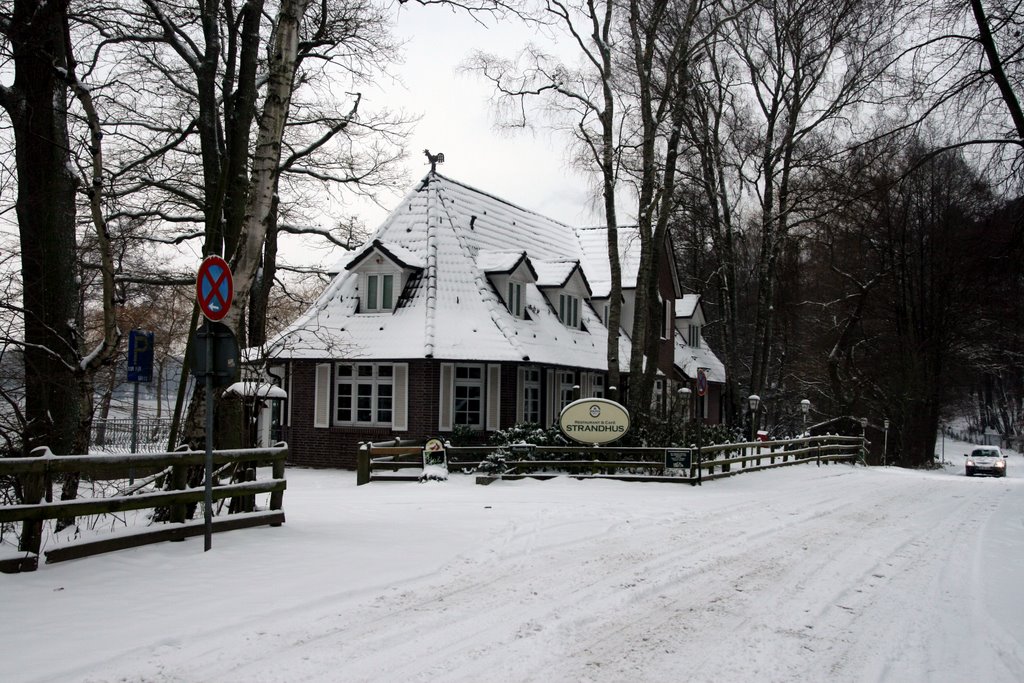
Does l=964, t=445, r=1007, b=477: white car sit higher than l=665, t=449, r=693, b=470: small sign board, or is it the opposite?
l=665, t=449, r=693, b=470: small sign board

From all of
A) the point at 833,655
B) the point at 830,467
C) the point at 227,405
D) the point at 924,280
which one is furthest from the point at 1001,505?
the point at 924,280

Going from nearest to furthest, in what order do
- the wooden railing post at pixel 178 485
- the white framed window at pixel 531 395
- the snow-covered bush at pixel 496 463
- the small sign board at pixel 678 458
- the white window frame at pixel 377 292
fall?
the wooden railing post at pixel 178 485 < the small sign board at pixel 678 458 < the snow-covered bush at pixel 496 463 < the white window frame at pixel 377 292 < the white framed window at pixel 531 395

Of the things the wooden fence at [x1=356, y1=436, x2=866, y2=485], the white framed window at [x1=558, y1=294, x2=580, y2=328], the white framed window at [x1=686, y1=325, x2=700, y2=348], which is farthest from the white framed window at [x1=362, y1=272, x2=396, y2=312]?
the white framed window at [x1=686, y1=325, x2=700, y2=348]

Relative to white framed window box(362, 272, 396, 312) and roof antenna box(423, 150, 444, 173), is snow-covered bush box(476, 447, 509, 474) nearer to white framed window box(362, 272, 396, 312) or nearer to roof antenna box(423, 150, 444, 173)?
white framed window box(362, 272, 396, 312)

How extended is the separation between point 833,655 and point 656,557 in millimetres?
3897

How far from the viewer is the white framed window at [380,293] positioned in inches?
1008

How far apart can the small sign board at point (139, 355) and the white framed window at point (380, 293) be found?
33.0ft

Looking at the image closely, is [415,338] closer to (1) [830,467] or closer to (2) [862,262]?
(1) [830,467]

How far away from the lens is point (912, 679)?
603 centimetres

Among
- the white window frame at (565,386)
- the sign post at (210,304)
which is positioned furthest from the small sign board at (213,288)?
the white window frame at (565,386)

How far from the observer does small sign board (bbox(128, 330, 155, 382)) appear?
15617 millimetres

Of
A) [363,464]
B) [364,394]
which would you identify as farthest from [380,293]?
[363,464]

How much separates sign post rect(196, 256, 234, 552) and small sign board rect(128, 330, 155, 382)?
7146mm

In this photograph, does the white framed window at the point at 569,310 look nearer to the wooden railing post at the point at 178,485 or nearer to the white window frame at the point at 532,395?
the white window frame at the point at 532,395
